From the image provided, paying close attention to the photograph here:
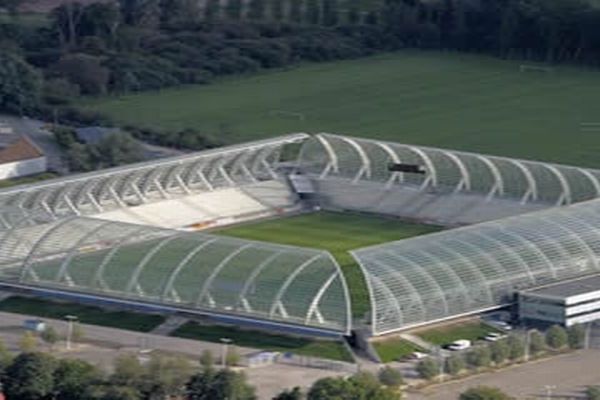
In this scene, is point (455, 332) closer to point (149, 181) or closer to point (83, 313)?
point (83, 313)

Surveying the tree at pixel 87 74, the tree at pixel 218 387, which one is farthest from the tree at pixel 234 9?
the tree at pixel 218 387

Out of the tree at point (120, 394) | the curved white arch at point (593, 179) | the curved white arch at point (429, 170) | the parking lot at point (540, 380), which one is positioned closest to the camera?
the tree at point (120, 394)

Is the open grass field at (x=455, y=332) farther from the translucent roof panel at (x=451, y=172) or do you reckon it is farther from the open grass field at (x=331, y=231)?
the translucent roof panel at (x=451, y=172)

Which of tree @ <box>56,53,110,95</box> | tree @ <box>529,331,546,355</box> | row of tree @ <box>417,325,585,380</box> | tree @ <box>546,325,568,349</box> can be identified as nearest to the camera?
row of tree @ <box>417,325,585,380</box>

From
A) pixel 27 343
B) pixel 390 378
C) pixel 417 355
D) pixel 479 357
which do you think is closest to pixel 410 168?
pixel 417 355

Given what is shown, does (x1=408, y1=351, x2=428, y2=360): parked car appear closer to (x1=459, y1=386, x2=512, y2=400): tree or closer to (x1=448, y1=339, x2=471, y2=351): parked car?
(x1=448, y1=339, x2=471, y2=351): parked car

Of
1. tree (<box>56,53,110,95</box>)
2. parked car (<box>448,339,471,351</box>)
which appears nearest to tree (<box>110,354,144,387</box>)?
parked car (<box>448,339,471,351</box>)

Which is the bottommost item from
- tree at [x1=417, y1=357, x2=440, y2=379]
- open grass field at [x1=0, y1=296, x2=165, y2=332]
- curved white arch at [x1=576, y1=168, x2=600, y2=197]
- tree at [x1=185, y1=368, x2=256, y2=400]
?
open grass field at [x1=0, y1=296, x2=165, y2=332]
